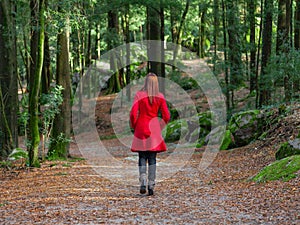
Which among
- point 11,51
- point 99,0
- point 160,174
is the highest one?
point 99,0

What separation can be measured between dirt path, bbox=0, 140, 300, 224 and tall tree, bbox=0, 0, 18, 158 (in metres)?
4.27

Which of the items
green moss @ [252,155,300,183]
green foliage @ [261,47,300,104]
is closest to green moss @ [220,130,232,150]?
green foliage @ [261,47,300,104]

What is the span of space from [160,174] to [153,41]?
1642cm

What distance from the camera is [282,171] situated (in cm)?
866

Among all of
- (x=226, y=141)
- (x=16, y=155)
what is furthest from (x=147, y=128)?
(x=16, y=155)

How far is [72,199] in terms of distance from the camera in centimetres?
798

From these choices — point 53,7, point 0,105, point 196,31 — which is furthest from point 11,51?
point 196,31

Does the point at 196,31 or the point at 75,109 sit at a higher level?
the point at 196,31

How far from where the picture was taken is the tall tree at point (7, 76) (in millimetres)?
15784

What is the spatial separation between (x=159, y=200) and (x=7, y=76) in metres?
10.8

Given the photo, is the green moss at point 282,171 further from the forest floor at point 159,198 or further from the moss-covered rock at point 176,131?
the moss-covered rock at point 176,131

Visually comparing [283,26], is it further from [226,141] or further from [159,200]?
[159,200]

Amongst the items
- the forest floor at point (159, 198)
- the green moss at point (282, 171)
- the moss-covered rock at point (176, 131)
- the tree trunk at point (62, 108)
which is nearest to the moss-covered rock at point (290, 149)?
the forest floor at point (159, 198)

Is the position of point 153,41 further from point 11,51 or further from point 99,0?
point 11,51
